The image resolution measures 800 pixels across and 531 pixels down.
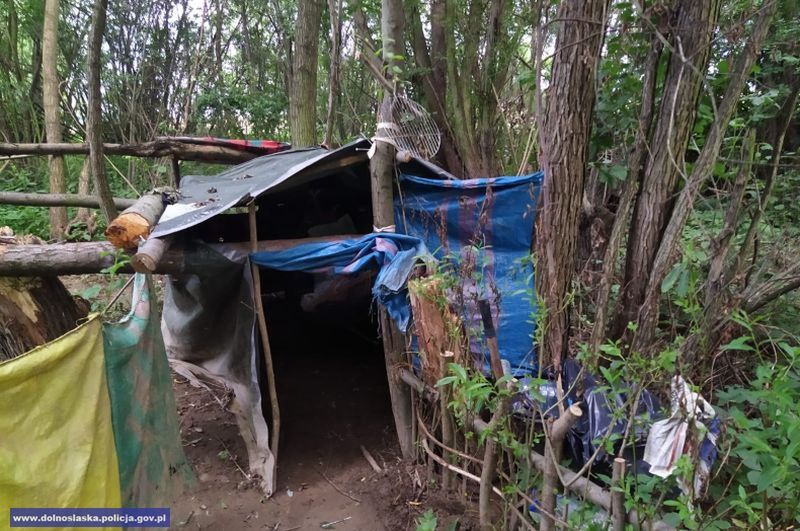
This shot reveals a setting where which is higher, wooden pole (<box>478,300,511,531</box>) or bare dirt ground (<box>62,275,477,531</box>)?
wooden pole (<box>478,300,511,531</box>)

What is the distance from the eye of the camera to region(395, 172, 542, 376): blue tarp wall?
11.9ft

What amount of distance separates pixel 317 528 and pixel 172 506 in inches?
38.4

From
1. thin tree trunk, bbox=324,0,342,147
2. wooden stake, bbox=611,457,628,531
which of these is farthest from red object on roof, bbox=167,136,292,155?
wooden stake, bbox=611,457,628,531

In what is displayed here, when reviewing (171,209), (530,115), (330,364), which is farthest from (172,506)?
(530,115)

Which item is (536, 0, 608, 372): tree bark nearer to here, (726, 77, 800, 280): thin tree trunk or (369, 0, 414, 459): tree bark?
(726, 77, 800, 280): thin tree trunk

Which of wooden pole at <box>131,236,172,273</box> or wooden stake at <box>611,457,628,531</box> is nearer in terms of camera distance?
wooden stake at <box>611,457,628,531</box>

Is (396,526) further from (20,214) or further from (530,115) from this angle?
(20,214)

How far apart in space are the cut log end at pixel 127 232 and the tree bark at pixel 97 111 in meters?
1.62

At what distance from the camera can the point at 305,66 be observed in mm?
6379

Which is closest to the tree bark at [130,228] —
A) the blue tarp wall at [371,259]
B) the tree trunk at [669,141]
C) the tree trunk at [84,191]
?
the blue tarp wall at [371,259]

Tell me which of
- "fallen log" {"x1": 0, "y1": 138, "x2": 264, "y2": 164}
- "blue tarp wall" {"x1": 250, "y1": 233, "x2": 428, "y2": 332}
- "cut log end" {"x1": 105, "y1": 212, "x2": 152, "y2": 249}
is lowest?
"blue tarp wall" {"x1": 250, "y1": 233, "x2": 428, "y2": 332}

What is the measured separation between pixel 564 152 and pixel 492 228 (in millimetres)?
1220

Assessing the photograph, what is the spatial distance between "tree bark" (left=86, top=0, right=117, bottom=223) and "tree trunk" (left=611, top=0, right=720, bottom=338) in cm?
375

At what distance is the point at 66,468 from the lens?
2094mm
